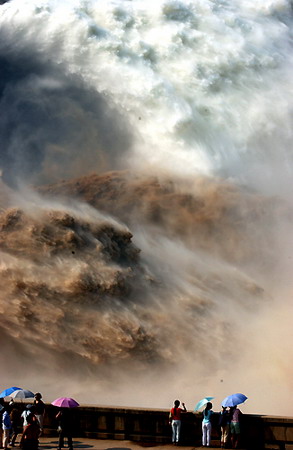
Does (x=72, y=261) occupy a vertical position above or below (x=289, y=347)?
above

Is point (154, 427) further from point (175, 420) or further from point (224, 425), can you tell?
point (224, 425)

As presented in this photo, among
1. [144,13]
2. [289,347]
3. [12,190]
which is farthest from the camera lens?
[144,13]

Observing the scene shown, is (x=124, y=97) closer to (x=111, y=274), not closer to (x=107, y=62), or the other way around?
(x=107, y=62)

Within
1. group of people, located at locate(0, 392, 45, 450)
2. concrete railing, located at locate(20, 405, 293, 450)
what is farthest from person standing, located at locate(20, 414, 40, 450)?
concrete railing, located at locate(20, 405, 293, 450)

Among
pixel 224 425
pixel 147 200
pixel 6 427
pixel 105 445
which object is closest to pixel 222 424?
pixel 224 425

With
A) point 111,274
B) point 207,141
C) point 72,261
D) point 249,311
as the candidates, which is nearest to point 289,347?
point 249,311

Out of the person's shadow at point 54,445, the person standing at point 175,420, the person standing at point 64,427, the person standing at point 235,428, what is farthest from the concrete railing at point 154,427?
the person standing at point 64,427
